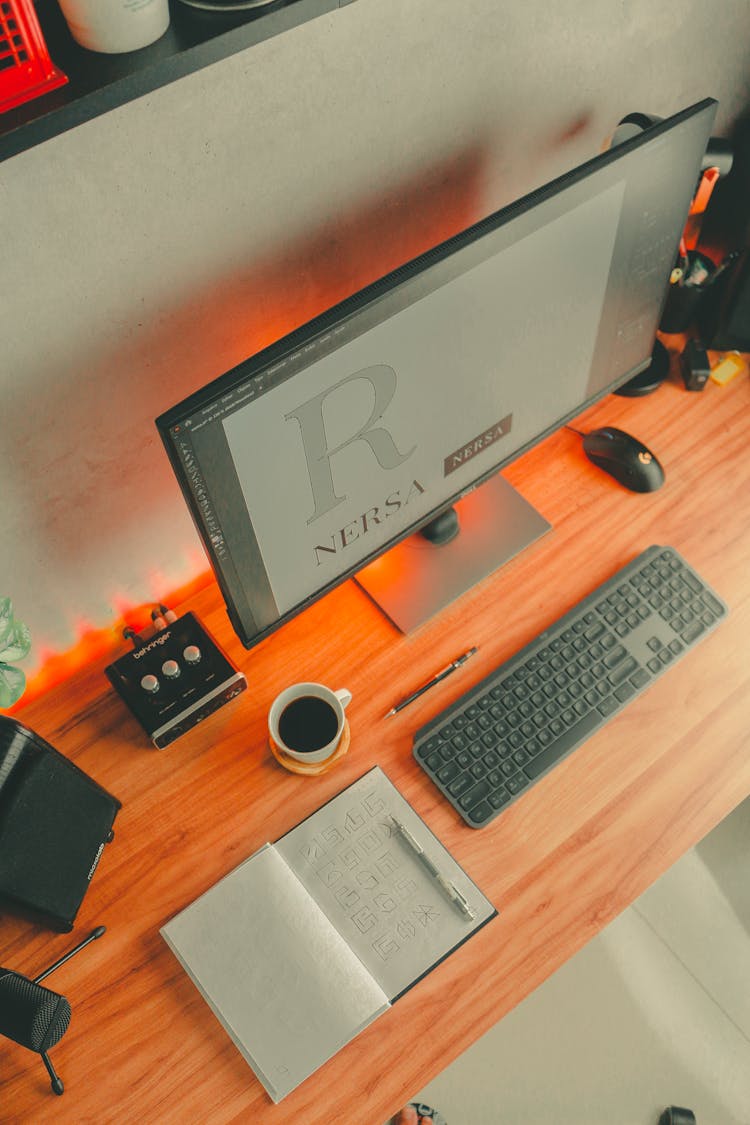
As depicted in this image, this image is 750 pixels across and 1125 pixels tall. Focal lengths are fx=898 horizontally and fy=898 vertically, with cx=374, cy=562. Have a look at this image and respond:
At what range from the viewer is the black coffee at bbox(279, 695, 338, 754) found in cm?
105

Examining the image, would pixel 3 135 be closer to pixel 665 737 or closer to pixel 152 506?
pixel 152 506

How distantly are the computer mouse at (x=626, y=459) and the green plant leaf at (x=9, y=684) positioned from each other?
83 centimetres

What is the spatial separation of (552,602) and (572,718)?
17cm

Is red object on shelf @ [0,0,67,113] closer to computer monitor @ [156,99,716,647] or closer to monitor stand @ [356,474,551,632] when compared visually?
computer monitor @ [156,99,716,647]

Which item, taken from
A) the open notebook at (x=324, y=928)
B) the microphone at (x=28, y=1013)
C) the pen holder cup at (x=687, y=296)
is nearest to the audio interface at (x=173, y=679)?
the open notebook at (x=324, y=928)

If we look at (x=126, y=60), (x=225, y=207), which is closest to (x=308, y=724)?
(x=225, y=207)

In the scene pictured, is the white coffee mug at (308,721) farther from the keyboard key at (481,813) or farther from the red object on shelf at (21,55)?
the red object on shelf at (21,55)

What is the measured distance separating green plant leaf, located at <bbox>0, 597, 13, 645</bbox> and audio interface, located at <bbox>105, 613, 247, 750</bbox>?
0.84ft

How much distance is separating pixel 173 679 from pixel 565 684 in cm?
49

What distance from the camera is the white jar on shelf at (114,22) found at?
0.62 meters

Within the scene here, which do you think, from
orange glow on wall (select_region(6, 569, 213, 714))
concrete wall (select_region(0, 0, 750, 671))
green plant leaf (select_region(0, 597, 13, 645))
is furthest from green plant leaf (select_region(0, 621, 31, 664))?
orange glow on wall (select_region(6, 569, 213, 714))

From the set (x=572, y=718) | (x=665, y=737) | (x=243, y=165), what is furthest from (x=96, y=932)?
(x=243, y=165)

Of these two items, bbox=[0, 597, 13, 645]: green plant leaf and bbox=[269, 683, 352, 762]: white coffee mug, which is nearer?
bbox=[0, 597, 13, 645]: green plant leaf

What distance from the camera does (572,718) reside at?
111 centimetres
